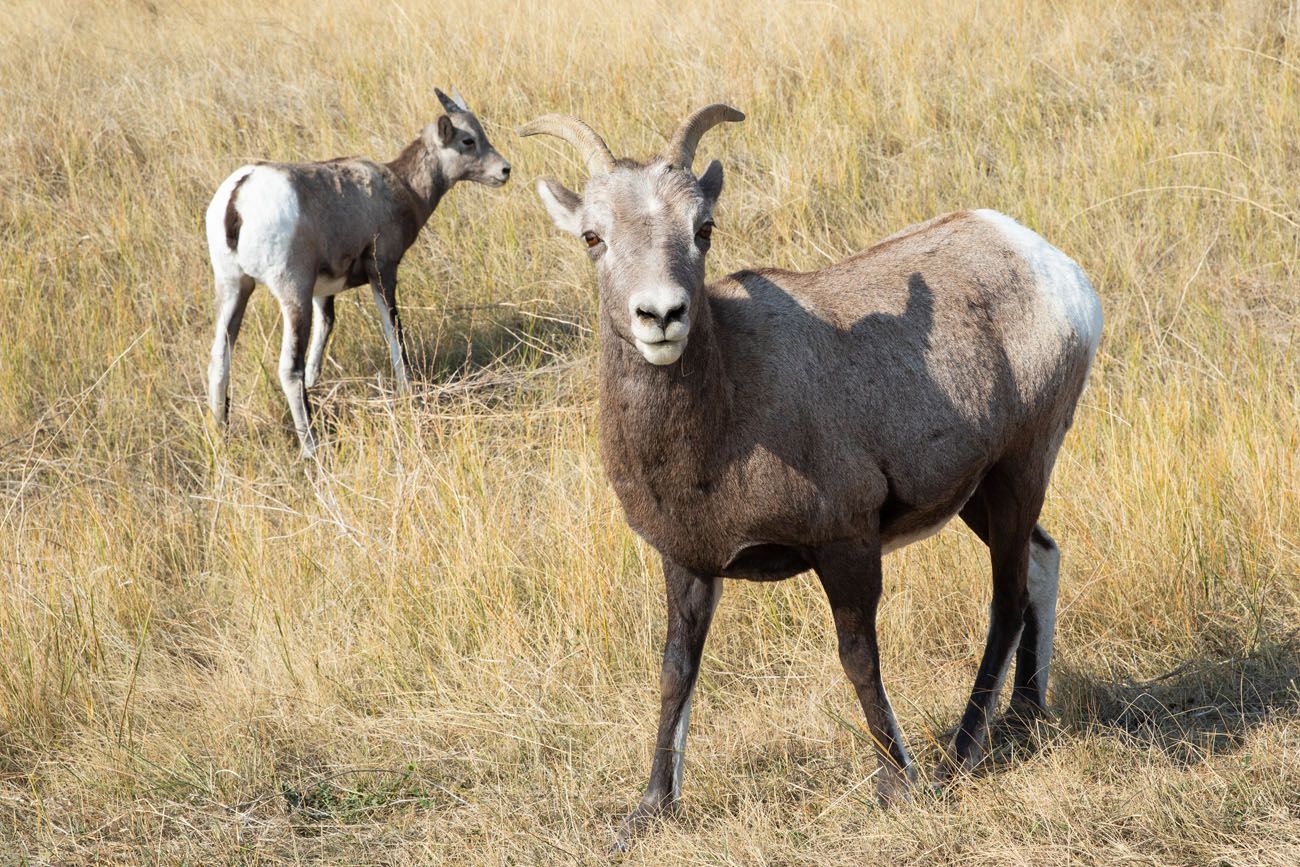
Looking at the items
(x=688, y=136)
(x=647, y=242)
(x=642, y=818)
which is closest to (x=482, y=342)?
(x=688, y=136)

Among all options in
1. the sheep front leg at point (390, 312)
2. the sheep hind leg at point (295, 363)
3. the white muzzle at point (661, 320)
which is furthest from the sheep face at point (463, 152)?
the white muzzle at point (661, 320)

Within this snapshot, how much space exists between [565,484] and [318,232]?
2.63 m

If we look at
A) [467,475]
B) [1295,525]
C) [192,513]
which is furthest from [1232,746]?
[192,513]

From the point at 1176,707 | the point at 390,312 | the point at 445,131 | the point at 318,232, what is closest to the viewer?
the point at 1176,707

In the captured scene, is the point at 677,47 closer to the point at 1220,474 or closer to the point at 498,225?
the point at 498,225

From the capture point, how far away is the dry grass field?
4086mm

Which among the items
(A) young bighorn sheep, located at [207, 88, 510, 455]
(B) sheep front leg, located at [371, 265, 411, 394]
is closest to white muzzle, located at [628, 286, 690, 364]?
(A) young bighorn sheep, located at [207, 88, 510, 455]

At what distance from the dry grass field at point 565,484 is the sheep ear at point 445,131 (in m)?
0.68

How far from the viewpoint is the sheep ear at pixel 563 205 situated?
3719 mm

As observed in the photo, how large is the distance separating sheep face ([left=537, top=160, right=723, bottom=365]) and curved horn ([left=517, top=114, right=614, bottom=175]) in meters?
0.05

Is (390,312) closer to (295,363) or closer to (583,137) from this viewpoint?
(295,363)

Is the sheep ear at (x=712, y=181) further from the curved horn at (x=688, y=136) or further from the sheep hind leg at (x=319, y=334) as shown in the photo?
the sheep hind leg at (x=319, y=334)

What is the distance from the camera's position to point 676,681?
12.9 ft

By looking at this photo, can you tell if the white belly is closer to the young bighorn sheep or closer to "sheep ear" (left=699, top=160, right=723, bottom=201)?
A: the young bighorn sheep
